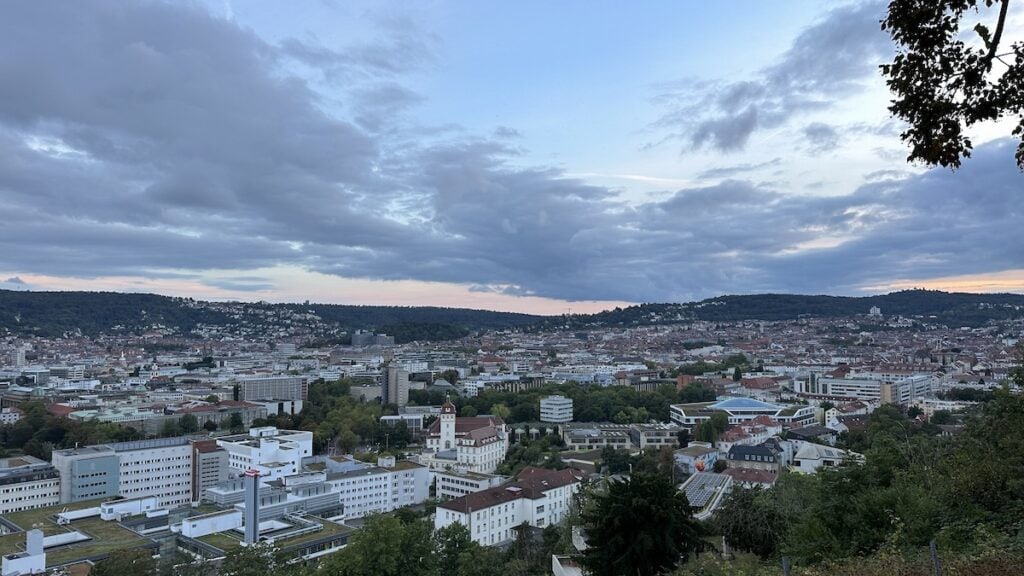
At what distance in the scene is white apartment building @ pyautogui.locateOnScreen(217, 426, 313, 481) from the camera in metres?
28.2

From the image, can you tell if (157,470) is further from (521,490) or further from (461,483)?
(521,490)

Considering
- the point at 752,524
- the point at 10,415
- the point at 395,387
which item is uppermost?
the point at 752,524

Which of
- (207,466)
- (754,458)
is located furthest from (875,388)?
(207,466)

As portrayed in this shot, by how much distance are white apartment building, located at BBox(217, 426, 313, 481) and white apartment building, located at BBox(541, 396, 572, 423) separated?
15.4 meters

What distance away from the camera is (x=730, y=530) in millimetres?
12422


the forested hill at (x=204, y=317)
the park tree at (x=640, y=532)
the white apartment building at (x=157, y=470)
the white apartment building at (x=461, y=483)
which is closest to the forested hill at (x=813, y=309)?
the forested hill at (x=204, y=317)

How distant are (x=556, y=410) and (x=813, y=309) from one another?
10199cm

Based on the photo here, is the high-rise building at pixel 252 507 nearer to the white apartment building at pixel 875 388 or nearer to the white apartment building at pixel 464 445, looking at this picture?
the white apartment building at pixel 464 445

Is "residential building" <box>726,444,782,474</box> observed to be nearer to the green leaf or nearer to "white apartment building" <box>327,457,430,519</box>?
"white apartment building" <box>327,457,430,519</box>

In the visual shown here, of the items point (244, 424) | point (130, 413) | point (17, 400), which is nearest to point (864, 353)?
point (244, 424)

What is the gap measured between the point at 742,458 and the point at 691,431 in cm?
781

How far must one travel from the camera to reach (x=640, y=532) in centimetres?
839

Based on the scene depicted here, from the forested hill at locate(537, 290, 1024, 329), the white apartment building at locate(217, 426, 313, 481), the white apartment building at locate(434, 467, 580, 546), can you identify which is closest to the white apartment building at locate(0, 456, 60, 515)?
the white apartment building at locate(217, 426, 313, 481)

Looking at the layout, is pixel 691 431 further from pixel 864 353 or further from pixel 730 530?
pixel 864 353
